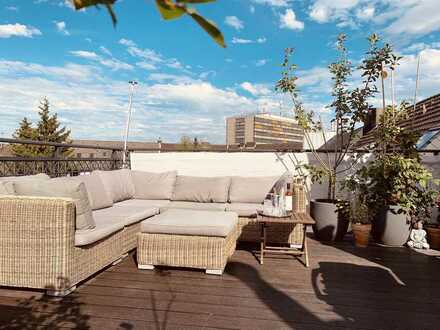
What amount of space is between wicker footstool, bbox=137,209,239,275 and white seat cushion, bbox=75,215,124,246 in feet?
0.81

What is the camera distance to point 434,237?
13.0ft

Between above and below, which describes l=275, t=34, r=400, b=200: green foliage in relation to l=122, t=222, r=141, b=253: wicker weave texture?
above

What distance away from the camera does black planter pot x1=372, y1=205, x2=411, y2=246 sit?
4.00 meters

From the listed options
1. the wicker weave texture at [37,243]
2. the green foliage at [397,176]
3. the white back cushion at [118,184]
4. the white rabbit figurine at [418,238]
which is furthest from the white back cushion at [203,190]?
the white rabbit figurine at [418,238]

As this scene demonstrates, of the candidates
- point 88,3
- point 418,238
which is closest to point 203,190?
point 418,238

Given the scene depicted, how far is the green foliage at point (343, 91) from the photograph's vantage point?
434 cm

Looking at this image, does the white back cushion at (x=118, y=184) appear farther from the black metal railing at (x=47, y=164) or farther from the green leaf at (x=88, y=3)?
the green leaf at (x=88, y=3)

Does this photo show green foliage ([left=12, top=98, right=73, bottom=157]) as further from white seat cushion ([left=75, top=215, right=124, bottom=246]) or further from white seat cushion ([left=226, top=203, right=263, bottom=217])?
white seat cushion ([left=75, top=215, right=124, bottom=246])

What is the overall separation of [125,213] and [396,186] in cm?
317

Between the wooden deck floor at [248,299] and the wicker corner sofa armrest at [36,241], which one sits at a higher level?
the wicker corner sofa armrest at [36,241]

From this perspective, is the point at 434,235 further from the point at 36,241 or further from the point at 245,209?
the point at 36,241

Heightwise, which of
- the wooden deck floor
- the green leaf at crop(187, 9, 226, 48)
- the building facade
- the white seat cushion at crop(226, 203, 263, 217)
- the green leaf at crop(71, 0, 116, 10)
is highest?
the building facade

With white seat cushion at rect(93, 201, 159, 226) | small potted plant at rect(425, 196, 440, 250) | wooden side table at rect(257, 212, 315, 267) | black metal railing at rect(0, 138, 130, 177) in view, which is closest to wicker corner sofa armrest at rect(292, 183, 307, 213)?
wooden side table at rect(257, 212, 315, 267)

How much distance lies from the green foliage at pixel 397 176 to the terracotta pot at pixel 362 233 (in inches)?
11.6
